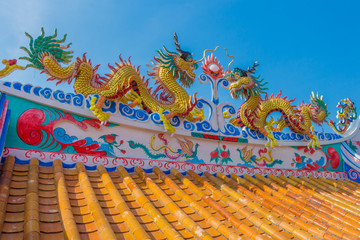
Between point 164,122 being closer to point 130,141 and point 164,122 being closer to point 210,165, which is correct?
point 130,141

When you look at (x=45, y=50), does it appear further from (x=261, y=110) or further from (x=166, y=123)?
(x=261, y=110)

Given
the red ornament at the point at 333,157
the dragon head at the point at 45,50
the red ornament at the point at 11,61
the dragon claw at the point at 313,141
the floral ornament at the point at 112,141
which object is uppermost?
the dragon head at the point at 45,50

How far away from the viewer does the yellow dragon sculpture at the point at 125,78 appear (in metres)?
4.19

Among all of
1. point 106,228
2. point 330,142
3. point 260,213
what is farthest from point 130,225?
point 330,142

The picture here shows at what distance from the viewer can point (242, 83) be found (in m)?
5.84

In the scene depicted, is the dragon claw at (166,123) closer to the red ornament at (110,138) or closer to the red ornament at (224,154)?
the red ornament at (110,138)

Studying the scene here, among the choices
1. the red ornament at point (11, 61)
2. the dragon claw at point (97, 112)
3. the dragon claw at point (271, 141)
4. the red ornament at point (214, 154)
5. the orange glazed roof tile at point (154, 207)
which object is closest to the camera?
the orange glazed roof tile at point (154, 207)

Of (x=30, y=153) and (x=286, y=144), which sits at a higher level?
(x=286, y=144)

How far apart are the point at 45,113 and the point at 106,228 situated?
213 centimetres

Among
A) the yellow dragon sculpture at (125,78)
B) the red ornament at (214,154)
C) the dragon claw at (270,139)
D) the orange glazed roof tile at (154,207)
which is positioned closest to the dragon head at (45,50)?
the yellow dragon sculpture at (125,78)

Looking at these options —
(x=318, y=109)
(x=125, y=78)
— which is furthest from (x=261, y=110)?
(x=125, y=78)

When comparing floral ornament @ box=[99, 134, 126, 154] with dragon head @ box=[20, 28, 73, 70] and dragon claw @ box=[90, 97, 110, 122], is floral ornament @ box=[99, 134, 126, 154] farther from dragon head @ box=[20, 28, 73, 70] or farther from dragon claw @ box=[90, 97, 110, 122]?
dragon head @ box=[20, 28, 73, 70]

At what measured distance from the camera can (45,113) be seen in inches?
152

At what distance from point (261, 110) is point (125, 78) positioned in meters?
2.94
